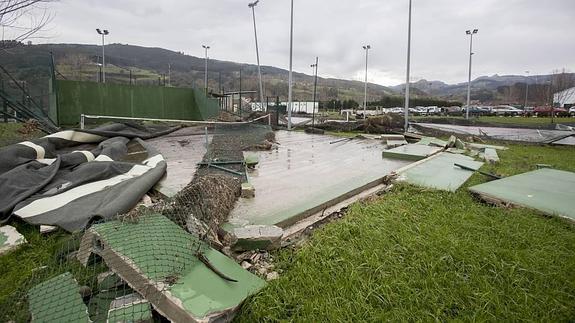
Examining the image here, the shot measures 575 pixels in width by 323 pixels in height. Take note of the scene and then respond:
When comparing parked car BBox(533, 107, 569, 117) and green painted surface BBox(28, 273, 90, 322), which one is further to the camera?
parked car BBox(533, 107, 569, 117)

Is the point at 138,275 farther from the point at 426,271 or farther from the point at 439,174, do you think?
the point at 439,174

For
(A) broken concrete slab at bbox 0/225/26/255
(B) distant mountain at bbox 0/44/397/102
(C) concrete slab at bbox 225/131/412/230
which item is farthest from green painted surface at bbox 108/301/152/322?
(B) distant mountain at bbox 0/44/397/102

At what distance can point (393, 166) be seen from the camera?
6457mm

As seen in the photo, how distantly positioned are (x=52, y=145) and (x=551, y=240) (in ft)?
24.0

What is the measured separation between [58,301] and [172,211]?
1.11m

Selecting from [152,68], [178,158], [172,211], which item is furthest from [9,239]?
[152,68]

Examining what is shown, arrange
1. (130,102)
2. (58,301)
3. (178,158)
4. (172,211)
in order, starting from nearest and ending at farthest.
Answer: (58,301)
(172,211)
(178,158)
(130,102)

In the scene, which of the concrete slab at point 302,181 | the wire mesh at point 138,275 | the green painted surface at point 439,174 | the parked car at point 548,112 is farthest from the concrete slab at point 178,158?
the parked car at point 548,112

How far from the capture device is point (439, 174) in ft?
17.9

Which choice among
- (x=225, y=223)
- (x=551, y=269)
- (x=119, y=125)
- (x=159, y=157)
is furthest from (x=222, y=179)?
(x=119, y=125)

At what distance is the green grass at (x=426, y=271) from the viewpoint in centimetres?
196

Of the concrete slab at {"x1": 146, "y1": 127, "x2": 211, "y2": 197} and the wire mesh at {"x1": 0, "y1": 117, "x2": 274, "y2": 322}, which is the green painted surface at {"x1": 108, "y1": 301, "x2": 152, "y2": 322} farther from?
the concrete slab at {"x1": 146, "y1": 127, "x2": 211, "y2": 197}

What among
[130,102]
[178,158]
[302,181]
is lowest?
[302,181]

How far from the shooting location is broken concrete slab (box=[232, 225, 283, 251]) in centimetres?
262
